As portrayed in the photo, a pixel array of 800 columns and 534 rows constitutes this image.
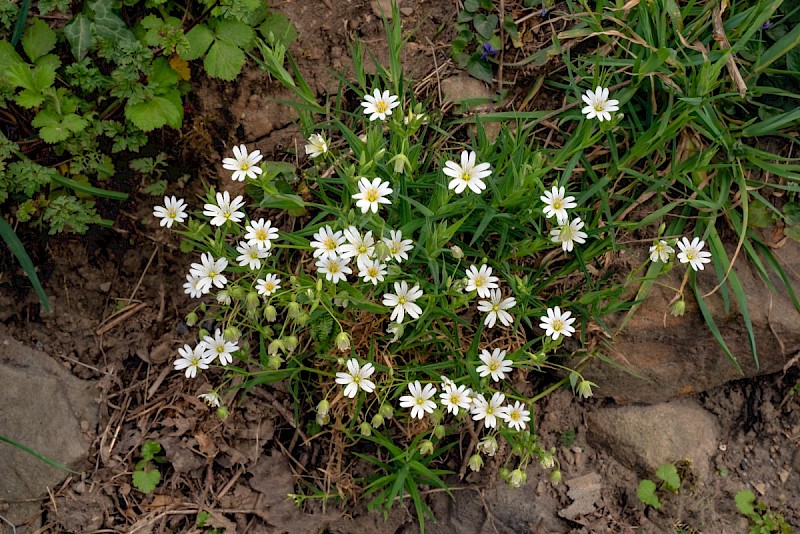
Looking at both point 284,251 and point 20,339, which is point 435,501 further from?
point 20,339

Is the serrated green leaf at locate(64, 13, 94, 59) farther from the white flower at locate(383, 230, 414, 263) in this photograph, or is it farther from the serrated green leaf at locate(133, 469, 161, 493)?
the serrated green leaf at locate(133, 469, 161, 493)

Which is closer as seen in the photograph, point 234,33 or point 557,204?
point 557,204

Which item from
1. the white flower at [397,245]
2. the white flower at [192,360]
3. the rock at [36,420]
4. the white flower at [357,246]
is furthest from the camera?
the rock at [36,420]

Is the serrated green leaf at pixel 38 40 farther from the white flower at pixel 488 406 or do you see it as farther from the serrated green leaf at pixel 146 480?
the white flower at pixel 488 406

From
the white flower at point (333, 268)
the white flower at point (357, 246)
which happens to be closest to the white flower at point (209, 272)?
the white flower at point (333, 268)

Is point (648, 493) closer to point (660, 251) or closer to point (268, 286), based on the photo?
point (660, 251)

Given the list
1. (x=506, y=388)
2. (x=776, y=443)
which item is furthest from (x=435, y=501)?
(x=776, y=443)

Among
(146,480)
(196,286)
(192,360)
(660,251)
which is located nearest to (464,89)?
(660,251)
